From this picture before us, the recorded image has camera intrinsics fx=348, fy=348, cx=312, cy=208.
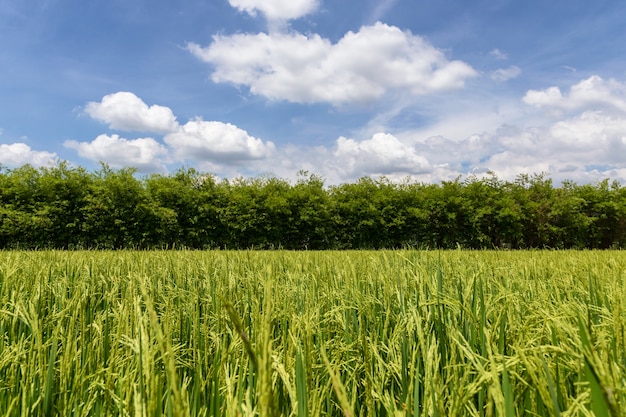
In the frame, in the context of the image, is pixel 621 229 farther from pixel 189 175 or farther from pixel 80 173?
pixel 80 173

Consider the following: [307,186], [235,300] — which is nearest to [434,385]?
[235,300]

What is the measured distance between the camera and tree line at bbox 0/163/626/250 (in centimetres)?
2184

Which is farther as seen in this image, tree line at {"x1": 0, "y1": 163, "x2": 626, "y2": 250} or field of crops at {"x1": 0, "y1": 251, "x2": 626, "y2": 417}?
tree line at {"x1": 0, "y1": 163, "x2": 626, "y2": 250}

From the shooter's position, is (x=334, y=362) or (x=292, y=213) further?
(x=292, y=213)

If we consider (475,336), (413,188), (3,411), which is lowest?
(3,411)

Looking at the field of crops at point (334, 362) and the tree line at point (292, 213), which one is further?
the tree line at point (292, 213)

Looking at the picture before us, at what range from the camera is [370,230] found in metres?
26.2

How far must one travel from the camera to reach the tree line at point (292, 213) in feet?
71.7

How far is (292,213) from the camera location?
84.0 feet

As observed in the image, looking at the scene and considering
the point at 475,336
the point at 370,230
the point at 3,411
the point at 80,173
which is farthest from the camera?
the point at 370,230

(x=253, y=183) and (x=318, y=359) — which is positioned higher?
(x=253, y=183)

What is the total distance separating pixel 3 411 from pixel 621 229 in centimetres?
3768

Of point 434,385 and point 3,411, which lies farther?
point 3,411

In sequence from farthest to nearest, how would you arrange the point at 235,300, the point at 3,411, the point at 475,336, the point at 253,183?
the point at 253,183, the point at 235,300, the point at 475,336, the point at 3,411
